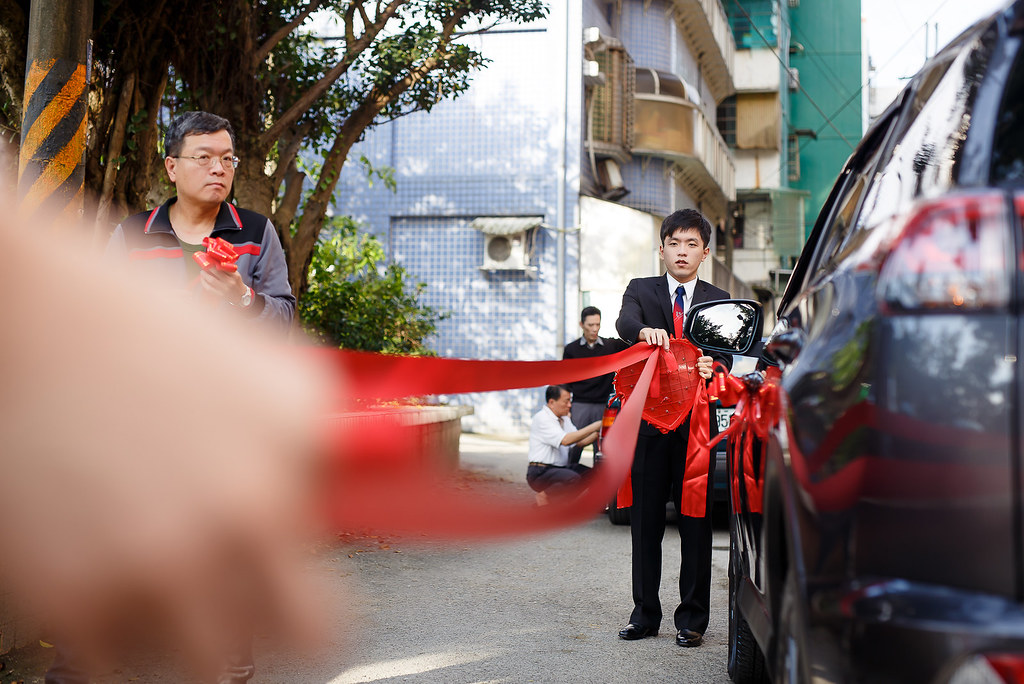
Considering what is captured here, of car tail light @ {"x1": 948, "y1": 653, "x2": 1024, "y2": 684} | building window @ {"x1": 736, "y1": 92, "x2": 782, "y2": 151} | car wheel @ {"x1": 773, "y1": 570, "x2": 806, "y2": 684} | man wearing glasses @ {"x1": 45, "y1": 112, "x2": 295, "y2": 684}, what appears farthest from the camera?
building window @ {"x1": 736, "y1": 92, "x2": 782, "y2": 151}

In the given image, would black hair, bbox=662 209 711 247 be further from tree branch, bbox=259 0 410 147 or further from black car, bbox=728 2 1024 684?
tree branch, bbox=259 0 410 147

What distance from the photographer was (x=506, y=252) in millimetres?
18672

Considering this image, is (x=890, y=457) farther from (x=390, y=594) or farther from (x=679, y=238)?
(x=390, y=594)

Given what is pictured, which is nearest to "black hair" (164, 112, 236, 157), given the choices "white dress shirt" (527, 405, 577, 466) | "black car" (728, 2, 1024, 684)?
"black car" (728, 2, 1024, 684)

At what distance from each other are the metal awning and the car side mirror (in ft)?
48.6

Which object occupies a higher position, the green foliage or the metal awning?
the metal awning

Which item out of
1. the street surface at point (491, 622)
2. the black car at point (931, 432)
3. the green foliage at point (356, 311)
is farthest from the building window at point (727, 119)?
the black car at point (931, 432)

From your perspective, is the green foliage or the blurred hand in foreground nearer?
the blurred hand in foreground

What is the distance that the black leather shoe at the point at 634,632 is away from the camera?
4.86 meters

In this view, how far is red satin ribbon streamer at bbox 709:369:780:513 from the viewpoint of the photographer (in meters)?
2.46

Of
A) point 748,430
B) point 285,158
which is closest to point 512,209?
point 285,158

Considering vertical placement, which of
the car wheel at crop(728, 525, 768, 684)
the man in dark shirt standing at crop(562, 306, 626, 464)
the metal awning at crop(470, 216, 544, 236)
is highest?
the metal awning at crop(470, 216, 544, 236)

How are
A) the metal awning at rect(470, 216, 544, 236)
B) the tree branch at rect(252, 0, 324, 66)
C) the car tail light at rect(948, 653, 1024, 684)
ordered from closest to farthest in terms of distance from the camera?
the car tail light at rect(948, 653, 1024, 684) < the tree branch at rect(252, 0, 324, 66) < the metal awning at rect(470, 216, 544, 236)

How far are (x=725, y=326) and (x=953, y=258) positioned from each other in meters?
2.12
